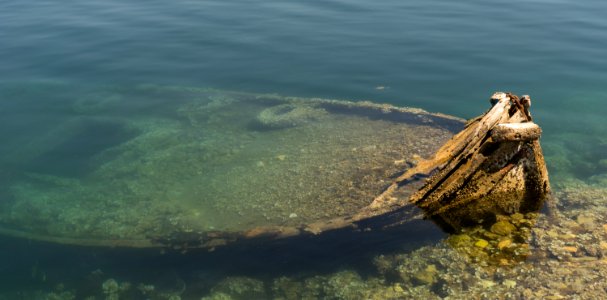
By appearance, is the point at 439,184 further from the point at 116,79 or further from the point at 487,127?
the point at 116,79

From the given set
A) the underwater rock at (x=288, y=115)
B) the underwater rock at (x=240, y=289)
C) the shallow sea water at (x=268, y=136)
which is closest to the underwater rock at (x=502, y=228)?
the shallow sea water at (x=268, y=136)

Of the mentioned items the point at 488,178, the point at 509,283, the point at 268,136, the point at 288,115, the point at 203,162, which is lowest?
the point at 203,162

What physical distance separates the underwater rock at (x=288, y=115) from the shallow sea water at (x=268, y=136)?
13cm

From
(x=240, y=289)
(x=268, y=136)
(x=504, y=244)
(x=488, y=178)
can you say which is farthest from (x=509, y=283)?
(x=268, y=136)

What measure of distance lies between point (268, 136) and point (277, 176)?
1354 mm

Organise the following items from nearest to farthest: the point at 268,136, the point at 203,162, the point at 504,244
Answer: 1. the point at 504,244
2. the point at 203,162
3. the point at 268,136

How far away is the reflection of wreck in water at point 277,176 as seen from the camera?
4.99 meters

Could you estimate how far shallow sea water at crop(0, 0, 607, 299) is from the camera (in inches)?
184

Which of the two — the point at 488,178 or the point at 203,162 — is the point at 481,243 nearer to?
the point at 488,178

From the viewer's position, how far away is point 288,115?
26.7 ft

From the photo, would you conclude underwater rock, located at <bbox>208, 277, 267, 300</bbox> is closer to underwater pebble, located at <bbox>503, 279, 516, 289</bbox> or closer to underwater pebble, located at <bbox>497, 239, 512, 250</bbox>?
underwater pebble, located at <bbox>503, 279, 516, 289</bbox>

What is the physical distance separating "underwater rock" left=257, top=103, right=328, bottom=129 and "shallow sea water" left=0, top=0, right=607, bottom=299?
13cm

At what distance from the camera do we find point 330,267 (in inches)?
187

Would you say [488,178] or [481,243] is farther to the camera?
[488,178]
